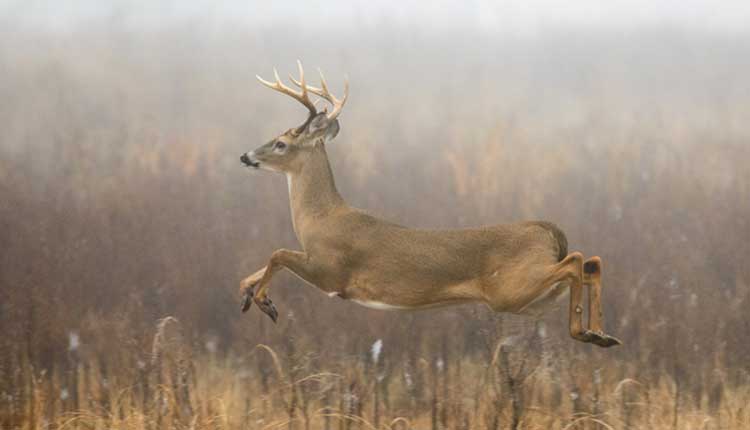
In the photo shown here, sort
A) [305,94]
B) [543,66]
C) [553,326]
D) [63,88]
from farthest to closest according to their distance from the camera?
[543,66] → [63,88] → [553,326] → [305,94]

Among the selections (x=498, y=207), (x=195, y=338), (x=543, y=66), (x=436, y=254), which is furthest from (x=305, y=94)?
(x=543, y=66)

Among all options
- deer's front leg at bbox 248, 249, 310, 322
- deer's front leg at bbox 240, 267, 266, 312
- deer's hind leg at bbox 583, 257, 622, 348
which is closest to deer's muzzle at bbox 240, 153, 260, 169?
deer's front leg at bbox 248, 249, 310, 322

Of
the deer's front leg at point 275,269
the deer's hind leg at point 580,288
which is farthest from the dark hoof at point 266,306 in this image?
the deer's hind leg at point 580,288

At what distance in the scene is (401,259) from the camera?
23.4 ft

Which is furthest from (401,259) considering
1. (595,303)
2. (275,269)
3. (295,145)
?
(595,303)

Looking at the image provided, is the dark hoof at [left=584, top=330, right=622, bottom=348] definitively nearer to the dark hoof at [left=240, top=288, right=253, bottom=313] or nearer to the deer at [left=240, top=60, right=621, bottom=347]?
the deer at [left=240, top=60, right=621, bottom=347]

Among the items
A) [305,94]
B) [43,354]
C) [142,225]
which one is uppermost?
[305,94]

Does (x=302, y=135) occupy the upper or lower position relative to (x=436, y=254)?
upper

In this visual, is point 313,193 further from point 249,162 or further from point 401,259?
point 401,259

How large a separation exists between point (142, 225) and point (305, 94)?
13.9 ft

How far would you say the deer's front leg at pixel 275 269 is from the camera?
6.88 meters

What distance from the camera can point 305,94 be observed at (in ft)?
25.4

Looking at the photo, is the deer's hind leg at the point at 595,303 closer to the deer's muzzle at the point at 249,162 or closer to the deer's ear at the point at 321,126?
the deer's ear at the point at 321,126

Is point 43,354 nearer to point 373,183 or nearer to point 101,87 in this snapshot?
point 373,183
